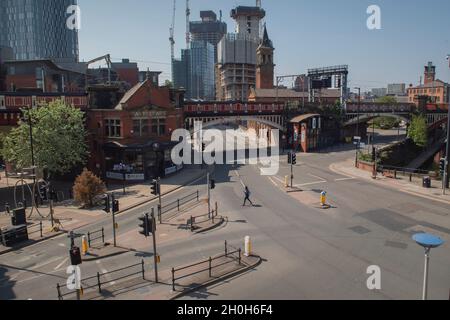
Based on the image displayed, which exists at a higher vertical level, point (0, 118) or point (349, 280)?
point (0, 118)

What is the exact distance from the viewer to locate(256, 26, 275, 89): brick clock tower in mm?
120938

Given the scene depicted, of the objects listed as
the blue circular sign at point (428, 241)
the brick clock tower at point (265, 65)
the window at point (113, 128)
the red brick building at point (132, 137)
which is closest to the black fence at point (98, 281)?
the blue circular sign at point (428, 241)

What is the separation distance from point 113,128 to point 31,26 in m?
152

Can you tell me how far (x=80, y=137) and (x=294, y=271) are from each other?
29058 millimetres

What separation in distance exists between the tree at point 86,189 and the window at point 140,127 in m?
12.9

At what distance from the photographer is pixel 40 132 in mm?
34938

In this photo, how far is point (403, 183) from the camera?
37.6m

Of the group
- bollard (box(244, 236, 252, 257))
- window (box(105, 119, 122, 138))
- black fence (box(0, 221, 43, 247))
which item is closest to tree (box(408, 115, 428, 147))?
A: window (box(105, 119, 122, 138))

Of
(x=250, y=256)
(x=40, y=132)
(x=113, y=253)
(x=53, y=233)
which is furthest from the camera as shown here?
(x=40, y=132)

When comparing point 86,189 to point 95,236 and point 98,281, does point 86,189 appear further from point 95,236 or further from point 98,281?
point 98,281

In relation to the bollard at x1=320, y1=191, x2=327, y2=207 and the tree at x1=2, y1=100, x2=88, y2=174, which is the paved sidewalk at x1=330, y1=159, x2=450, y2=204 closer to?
the bollard at x1=320, y1=191, x2=327, y2=207

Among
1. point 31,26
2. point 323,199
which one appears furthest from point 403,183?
point 31,26

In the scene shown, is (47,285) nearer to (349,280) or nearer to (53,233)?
(53,233)

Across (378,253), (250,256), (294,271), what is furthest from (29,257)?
(378,253)
